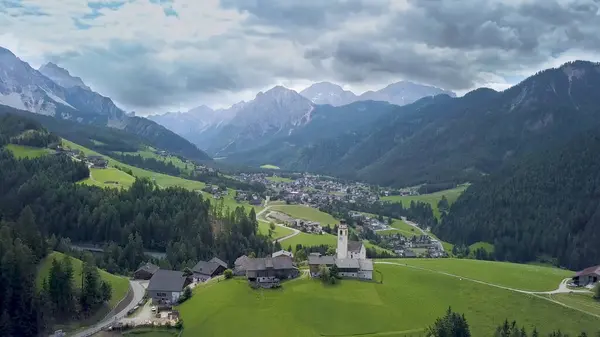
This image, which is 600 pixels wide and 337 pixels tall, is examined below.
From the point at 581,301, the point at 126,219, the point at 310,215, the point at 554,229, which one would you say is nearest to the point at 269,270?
the point at 581,301

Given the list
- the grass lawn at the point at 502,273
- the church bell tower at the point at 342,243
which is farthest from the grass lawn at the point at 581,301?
the church bell tower at the point at 342,243

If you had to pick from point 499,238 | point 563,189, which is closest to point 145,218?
point 499,238

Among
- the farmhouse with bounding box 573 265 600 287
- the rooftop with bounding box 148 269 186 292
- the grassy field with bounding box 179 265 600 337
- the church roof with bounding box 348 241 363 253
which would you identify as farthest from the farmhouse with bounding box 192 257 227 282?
the farmhouse with bounding box 573 265 600 287

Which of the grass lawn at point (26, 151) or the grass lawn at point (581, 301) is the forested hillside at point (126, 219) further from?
the grass lawn at point (581, 301)

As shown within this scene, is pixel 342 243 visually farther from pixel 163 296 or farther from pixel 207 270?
pixel 163 296

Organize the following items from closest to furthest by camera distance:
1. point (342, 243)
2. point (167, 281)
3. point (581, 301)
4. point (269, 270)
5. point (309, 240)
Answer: point (581, 301) → point (269, 270) → point (167, 281) → point (342, 243) → point (309, 240)

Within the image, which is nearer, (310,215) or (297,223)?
(297,223)

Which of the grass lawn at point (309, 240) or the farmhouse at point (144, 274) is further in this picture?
the grass lawn at point (309, 240)

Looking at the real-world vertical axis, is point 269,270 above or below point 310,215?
below
